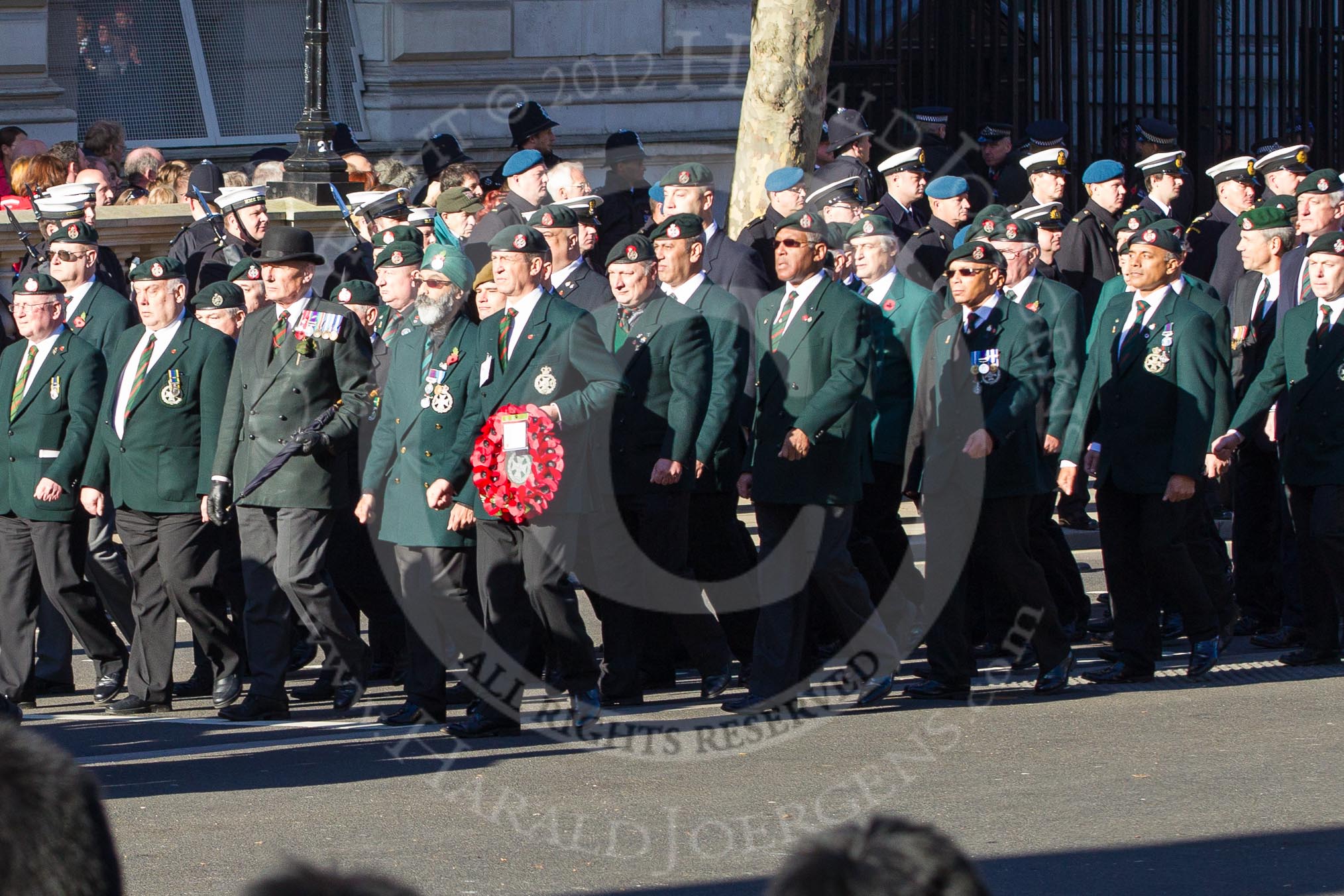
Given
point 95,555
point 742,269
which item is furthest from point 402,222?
point 95,555

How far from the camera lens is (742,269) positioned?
995 cm

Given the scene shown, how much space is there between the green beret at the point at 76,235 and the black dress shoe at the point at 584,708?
3.39 meters

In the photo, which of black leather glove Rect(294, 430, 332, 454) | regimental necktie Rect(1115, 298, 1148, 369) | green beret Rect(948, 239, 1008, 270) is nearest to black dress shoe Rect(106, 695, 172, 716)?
black leather glove Rect(294, 430, 332, 454)

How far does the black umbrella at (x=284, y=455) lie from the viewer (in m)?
8.13

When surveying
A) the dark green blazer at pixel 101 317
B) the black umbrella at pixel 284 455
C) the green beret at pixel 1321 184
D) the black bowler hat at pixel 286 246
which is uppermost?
the green beret at pixel 1321 184

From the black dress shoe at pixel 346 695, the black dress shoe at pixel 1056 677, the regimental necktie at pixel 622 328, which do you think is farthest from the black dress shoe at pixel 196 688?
the black dress shoe at pixel 1056 677

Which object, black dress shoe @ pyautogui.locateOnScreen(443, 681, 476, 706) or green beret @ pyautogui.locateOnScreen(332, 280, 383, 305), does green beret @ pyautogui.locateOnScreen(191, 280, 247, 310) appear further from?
black dress shoe @ pyautogui.locateOnScreen(443, 681, 476, 706)

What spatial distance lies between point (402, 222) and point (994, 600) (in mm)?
3851

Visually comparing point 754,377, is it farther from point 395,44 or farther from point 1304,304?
point 395,44

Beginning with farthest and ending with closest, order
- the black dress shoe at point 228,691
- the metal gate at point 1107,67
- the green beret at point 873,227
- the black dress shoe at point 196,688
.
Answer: the metal gate at point 1107,67 → the green beret at point 873,227 → the black dress shoe at point 196,688 → the black dress shoe at point 228,691

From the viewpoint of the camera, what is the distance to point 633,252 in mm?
8312

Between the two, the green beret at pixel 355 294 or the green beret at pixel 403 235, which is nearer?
the green beret at pixel 403 235

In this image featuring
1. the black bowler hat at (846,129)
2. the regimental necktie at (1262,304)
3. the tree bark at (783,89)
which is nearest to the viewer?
the regimental necktie at (1262,304)

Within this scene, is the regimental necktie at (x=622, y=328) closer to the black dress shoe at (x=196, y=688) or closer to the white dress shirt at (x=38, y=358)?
the black dress shoe at (x=196, y=688)
